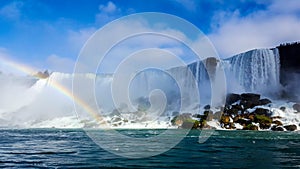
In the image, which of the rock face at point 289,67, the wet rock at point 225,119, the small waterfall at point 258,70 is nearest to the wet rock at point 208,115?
the wet rock at point 225,119

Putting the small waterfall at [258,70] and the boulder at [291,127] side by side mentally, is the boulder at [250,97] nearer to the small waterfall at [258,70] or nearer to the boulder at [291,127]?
the small waterfall at [258,70]

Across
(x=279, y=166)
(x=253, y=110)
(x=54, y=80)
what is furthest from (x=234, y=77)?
(x=279, y=166)

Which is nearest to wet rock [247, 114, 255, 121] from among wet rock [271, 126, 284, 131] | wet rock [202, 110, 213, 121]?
wet rock [271, 126, 284, 131]

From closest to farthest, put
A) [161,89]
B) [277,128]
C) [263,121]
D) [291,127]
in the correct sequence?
[291,127] → [277,128] → [263,121] → [161,89]

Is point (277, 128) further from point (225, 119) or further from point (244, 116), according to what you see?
point (225, 119)

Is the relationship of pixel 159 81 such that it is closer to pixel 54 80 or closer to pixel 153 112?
pixel 153 112

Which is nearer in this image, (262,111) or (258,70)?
(262,111)

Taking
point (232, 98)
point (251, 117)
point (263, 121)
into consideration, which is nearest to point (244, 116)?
point (251, 117)
